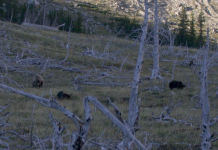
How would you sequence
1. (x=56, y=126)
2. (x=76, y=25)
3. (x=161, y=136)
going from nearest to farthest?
(x=56, y=126) < (x=161, y=136) < (x=76, y=25)

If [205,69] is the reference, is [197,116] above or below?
below

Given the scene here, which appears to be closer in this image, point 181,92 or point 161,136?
point 161,136

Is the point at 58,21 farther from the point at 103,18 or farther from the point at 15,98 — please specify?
the point at 15,98

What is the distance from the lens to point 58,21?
6259 cm

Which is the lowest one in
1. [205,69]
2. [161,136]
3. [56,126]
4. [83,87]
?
[83,87]

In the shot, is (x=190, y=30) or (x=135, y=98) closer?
(x=135, y=98)

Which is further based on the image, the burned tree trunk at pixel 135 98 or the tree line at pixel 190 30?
the tree line at pixel 190 30

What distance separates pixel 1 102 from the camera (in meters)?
10.5

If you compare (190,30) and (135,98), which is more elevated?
(135,98)

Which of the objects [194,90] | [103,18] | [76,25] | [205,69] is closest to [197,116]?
[205,69]

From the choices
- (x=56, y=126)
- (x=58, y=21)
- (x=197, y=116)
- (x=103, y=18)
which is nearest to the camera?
(x=56, y=126)

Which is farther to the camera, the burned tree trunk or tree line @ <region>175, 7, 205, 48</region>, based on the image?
tree line @ <region>175, 7, 205, 48</region>

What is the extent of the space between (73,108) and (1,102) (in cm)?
247

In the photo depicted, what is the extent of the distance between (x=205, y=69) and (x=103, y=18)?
7255cm
